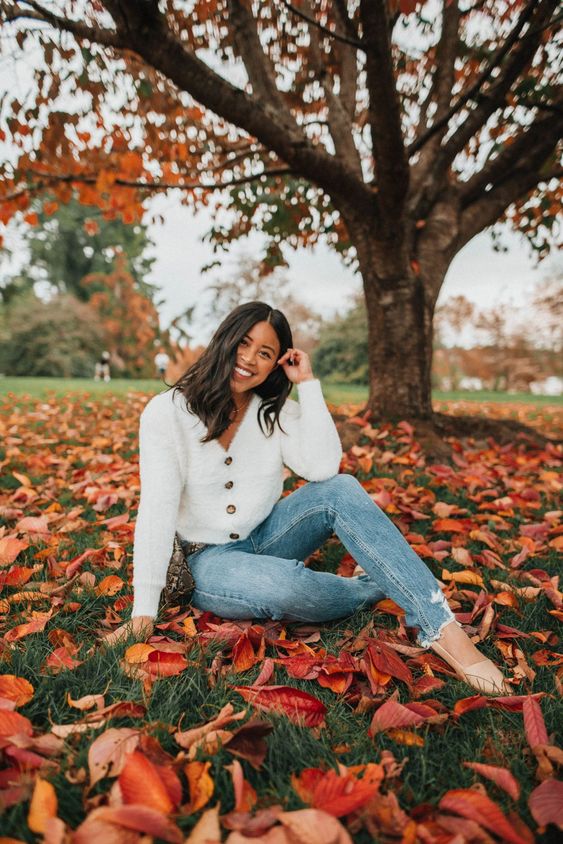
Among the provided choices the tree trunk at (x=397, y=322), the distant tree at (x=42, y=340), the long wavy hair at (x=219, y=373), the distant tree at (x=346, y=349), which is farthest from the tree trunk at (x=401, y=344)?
the distant tree at (x=42, y=340)

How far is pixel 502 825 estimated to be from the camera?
103 centimetres

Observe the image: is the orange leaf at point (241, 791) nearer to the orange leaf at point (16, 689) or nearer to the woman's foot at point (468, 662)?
the orange leaf at point (16, 689)

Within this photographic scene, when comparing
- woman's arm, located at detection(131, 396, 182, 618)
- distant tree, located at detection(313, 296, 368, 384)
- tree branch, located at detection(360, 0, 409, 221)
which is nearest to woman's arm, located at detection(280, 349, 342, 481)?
woman's arm, located at detection(131, 396, 182, 618)

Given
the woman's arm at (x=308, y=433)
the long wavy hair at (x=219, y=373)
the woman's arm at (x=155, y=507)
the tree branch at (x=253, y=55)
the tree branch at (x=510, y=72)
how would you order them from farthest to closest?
the tree branch at (x=253, y=55) < the tree branch at (x=510, y=72) < the woman's arm at (x=308, y=433) < the long wavy hair at (x=219, y=373) < the woman's arm at (x=155, y=507)

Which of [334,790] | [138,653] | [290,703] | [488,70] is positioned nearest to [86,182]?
[488,70]

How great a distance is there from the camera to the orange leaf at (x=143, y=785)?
1.05 meters

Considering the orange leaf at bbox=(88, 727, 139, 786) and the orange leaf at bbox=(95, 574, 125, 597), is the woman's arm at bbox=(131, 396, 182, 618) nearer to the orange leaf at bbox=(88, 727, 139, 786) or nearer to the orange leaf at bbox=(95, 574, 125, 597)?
the orange leaf at bbox=(95, 574, 125, 597)

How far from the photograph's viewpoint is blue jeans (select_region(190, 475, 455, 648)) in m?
1.79

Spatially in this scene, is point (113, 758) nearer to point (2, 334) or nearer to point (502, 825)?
point (502, 825)

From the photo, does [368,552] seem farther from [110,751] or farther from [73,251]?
[73,251]

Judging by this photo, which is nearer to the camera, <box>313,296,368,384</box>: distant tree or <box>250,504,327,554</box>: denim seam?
<box>250,504,327,554</box>: denim seam

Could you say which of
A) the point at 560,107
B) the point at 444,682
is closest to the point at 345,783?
the point at 444,682

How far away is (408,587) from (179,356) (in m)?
25.7

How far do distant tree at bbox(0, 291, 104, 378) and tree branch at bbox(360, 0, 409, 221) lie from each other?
21966 millimetres
